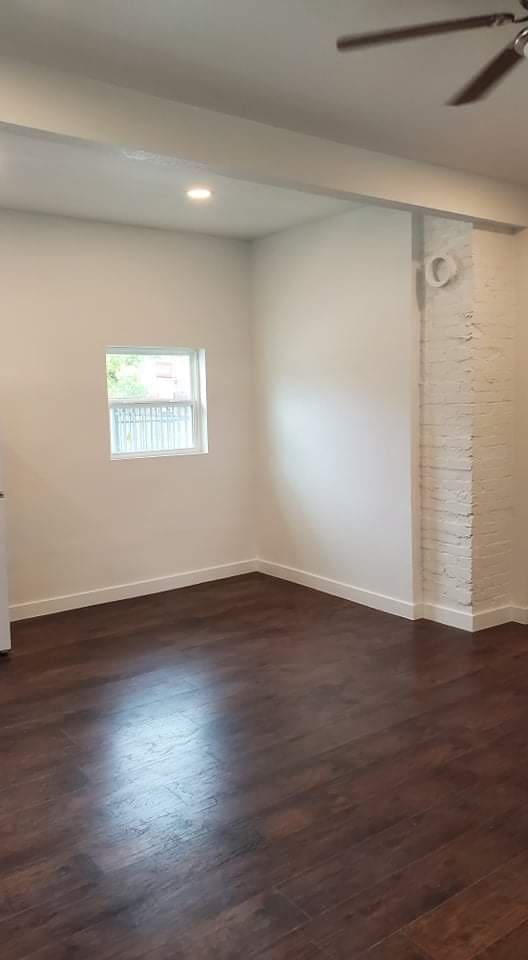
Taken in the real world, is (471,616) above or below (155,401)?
below

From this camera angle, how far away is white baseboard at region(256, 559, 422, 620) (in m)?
4.68

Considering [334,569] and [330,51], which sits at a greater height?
[330,51]

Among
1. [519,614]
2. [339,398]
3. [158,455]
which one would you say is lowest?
[519,614]

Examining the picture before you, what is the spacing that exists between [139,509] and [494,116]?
3.42 metres

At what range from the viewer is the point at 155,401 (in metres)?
5.50

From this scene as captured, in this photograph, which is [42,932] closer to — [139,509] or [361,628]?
[361,628]

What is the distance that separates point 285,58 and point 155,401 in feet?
10.6

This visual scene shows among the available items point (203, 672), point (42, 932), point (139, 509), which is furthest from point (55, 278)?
point (42, 932)

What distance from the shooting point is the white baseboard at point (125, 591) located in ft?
16.1

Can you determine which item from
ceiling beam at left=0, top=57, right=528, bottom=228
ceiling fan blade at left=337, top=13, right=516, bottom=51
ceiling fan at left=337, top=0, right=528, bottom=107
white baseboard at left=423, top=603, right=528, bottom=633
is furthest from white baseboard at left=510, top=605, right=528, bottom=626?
ceiling fan blade at left=337, top=13, right=516, bottom=51

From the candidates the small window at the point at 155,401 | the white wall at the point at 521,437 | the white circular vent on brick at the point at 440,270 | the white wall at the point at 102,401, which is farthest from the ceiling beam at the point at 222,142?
the small window at the point at 155,401

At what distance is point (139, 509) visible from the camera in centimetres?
535

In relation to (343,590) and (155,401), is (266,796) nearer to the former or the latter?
(343,590)

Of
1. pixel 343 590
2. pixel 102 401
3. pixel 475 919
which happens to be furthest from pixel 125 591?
pixel 475 919
